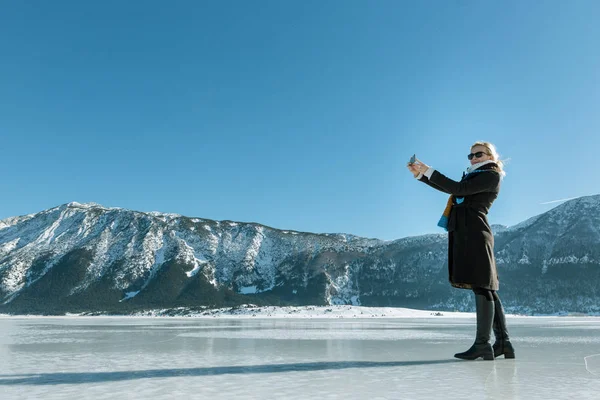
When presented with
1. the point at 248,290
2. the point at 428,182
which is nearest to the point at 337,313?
the point at 428,182

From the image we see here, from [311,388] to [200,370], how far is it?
2.06 m

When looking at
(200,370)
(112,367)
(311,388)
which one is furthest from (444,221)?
(112,367)

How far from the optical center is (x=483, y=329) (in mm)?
6750

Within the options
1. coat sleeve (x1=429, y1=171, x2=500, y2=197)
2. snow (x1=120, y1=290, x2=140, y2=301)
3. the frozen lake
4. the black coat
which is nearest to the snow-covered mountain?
snow (x1=120, y1=290, x2=140, y2=301)

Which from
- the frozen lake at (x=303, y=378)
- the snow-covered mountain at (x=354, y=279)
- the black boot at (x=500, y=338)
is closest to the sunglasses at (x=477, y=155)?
the black boot at (x=500, y=338)

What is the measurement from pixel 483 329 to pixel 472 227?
145 cm

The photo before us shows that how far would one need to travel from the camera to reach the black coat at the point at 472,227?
6.63 m

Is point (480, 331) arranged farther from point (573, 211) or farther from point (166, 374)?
point (573, 211)

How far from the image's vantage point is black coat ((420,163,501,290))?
6.63m

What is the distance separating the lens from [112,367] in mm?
6582

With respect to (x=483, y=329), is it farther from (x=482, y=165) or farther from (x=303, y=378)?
(x=303, y=378)

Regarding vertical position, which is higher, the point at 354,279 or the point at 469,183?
Result: the point at 354,279

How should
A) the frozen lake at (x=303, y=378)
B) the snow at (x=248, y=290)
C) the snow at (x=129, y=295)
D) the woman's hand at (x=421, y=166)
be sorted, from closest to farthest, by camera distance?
the frozen lake at (x=303, y=378)
the woman's hand at (x=421, y=166)
the snow at (x=129, y=295)
the snow at (x=248, y=290)

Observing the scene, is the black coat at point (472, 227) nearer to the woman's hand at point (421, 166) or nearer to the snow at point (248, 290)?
the woman's hand at point (421, 166)
